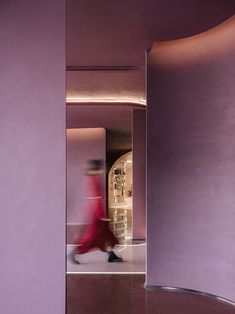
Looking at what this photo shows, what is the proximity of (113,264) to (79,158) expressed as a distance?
649 cm

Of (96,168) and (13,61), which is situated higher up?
(13,61)

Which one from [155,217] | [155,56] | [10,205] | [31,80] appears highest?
[155,56]

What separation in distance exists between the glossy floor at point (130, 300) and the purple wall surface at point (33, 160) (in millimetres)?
2005

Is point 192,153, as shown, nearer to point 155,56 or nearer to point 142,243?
point 155,56

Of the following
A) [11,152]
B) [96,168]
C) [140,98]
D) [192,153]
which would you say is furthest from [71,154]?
[11,152]

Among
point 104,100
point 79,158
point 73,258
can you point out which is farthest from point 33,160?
point 79,158

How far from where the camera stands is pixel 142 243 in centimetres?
798

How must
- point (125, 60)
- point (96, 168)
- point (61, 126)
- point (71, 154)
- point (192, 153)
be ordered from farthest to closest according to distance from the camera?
point (71, 154) → point (96, 168) → point (125, 60) → point (192, 153) → point (61, 126)

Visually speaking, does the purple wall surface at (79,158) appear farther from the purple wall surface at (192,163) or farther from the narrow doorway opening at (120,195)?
the purple wall surface at (192,163)

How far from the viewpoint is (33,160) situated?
6.77 ft

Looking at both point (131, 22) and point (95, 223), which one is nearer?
point (131, 22)

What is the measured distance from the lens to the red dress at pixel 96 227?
Answer: 5957 millimetres

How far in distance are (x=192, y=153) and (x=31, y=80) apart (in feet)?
9.24

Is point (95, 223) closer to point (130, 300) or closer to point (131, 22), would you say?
point (130, 300)
